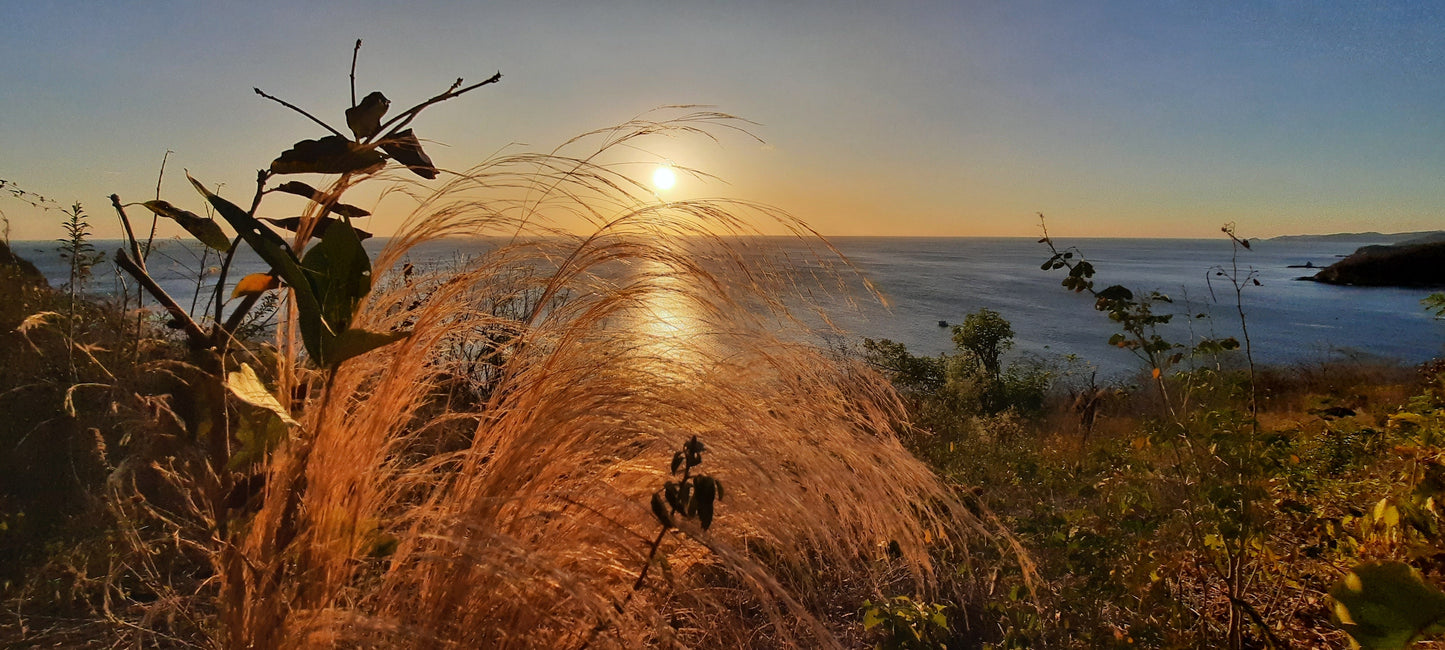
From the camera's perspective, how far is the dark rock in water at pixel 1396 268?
4777 centimetres

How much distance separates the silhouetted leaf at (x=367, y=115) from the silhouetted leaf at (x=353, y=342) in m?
0.25

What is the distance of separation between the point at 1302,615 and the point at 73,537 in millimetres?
4597

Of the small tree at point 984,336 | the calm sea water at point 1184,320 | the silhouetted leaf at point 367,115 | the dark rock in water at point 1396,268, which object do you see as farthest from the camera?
the dark rock in water at point 1396,268

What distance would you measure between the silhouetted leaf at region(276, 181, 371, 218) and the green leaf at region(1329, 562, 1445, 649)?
1.39 metres

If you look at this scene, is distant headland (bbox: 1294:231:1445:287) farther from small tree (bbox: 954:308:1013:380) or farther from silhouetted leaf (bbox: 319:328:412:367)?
silhouetted leaf (bbox: 319:328:412:367)

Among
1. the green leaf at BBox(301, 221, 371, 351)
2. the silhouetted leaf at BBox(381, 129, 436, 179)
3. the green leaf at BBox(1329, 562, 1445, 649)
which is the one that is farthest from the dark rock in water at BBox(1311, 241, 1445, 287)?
the green leaf at BBox(301, 221, 371, 351)

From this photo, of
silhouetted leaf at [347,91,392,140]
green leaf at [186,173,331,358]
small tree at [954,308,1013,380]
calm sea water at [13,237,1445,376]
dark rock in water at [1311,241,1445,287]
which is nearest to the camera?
green leaf at [186,173,331,358]

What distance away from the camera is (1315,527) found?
2016mm

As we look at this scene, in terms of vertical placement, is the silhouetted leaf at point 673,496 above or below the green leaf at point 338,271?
below

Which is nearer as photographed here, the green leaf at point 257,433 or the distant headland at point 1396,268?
the green leaf at point 257,433

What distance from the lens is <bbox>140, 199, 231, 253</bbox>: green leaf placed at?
0.77 m

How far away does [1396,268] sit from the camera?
52.6m

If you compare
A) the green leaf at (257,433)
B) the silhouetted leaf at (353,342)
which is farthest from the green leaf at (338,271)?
the green leaf at (257,433)

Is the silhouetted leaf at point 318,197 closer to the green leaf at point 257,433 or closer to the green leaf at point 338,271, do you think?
the green leaf at point 338,271
